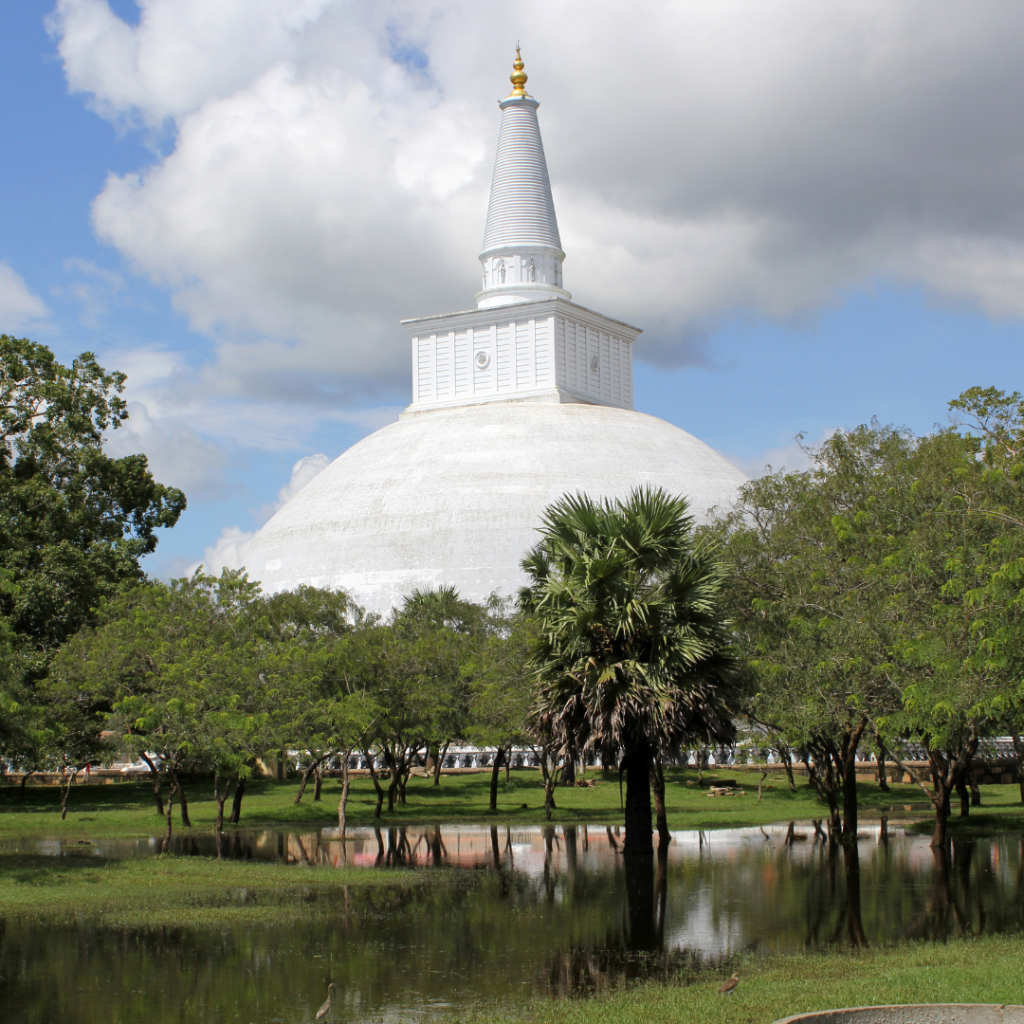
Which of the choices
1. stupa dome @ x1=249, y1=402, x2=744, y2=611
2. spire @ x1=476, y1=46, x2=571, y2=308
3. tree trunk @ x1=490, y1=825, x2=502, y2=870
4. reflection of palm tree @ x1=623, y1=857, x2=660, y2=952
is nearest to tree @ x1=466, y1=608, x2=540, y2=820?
tree trunk @ x1=490, y1=825, x2=502, y2=870

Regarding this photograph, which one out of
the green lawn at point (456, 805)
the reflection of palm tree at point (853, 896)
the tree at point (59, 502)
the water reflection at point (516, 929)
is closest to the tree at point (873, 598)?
the reflection of palm tree at point (853, 896)

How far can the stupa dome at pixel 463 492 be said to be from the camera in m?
50.7

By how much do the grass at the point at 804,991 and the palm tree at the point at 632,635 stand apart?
26.0ft

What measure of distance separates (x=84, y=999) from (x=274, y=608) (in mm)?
30285

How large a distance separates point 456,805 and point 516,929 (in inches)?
919

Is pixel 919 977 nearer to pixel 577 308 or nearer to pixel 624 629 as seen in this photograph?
pixel 624 629

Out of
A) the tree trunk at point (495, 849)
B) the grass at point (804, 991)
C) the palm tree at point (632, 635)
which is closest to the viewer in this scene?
the grass at point (804, 991)

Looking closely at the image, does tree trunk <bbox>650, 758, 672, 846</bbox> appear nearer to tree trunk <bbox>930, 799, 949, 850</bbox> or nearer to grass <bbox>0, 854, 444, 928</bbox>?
tree trunk <bbox>930, 799, 949, 850</bbox>

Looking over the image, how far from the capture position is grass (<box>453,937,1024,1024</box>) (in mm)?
9977

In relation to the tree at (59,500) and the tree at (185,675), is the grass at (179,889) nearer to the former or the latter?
the tree at (185,675)

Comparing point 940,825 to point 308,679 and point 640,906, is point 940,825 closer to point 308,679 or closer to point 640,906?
point 640,906

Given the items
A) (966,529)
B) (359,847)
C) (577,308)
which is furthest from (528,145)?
(966,529)

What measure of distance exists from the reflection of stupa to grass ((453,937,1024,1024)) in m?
37.5

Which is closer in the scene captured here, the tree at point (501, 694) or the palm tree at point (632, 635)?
the palm tree at point (632, 635)
